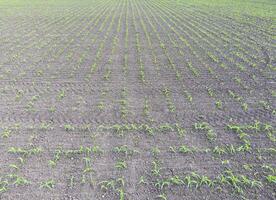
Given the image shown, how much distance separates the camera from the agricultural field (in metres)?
4.38

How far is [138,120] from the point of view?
20.1ft

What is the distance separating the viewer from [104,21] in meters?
17.9

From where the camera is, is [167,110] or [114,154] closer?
[114,154]

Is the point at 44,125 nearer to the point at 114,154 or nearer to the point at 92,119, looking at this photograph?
the point at 92,119

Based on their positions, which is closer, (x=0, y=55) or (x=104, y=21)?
(x=0, y=55)

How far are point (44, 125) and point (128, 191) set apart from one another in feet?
8.38

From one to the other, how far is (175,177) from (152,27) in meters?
12.4

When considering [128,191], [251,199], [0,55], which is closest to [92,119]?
[128,191]

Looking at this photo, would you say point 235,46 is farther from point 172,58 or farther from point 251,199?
point 251,199

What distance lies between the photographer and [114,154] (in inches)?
199

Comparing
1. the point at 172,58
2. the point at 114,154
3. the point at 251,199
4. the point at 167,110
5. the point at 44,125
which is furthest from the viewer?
the point at 172,58

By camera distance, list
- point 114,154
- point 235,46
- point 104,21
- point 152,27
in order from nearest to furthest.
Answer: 1. point 114,154
2. point 235,46
3. point 152,27
4. point 104,21

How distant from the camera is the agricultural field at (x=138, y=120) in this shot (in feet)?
14.4

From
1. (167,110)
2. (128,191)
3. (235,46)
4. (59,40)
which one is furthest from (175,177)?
(59,40)
